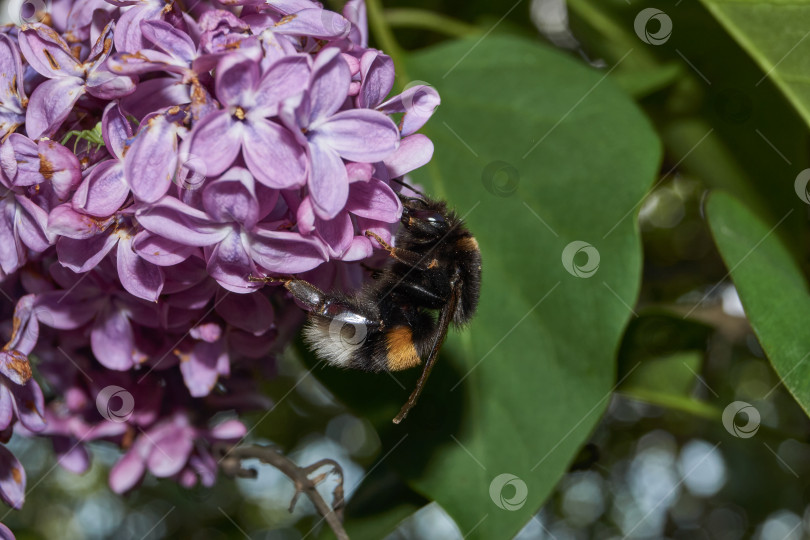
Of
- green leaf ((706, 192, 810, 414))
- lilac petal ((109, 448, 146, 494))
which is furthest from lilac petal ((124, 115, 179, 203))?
green leaf ((706, 192, 810, 414))

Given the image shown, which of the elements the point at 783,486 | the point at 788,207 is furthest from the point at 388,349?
the point at 783,486

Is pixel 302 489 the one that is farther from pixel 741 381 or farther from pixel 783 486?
pixel 783 486

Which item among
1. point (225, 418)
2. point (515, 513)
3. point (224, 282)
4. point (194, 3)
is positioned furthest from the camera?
point (225, 418)

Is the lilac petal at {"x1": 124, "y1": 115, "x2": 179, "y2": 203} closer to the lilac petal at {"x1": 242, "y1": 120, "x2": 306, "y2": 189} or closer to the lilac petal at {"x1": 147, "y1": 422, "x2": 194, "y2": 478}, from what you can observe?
the lilac petal at {"x1": 242, "y1": 120, "x2": 306, "y2": 189}

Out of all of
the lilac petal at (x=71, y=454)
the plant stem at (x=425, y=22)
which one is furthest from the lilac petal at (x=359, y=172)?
the plant stem at (x=425, y=22)

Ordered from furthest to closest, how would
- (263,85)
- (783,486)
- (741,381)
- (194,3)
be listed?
1. (783,486)
2. (741,381)
3. (194,3)
4. (263,85)

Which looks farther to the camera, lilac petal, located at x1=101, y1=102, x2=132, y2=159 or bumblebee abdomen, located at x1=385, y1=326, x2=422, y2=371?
bumblebee abdomen, located at x1=385, y1=326, x2=422, y2=371
